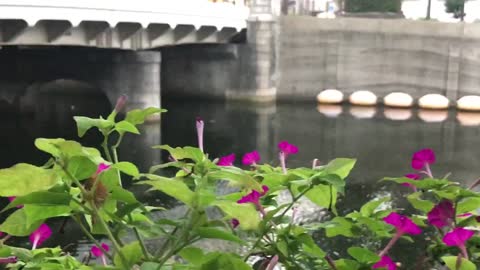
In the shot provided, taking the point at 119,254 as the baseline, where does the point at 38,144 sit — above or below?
above

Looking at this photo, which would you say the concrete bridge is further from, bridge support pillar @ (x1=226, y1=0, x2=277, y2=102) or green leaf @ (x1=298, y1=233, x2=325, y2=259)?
green leaf @ (x1=298, y1=233, x2=325, y2=259)

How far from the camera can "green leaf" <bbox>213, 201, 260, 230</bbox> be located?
117cm

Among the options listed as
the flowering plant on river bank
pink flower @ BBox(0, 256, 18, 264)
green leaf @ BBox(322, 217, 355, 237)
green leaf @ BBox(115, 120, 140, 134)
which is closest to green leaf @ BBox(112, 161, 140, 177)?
the flowering plant on river bank

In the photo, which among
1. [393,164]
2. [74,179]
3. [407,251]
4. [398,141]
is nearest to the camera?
[74,179]

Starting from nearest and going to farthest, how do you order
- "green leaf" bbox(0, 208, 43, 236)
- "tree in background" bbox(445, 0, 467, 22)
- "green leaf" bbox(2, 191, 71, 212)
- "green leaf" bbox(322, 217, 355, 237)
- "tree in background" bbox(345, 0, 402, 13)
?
"green leaf" bbox(2, 191, 71, 212)
"green leaf" bbox(0, 208, 43, 236)
"green leaf" bbox(322, 217, 355, 237)
"tree in background" bbox(345, 0, 402, 13)
"tree in background" bbox(445, 0, 467, 22)

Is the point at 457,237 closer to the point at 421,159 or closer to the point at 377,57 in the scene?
the point at 421,159

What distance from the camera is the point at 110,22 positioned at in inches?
615

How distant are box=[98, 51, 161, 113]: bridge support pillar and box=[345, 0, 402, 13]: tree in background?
1984cm

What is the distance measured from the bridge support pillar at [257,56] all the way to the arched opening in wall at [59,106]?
5766 mm

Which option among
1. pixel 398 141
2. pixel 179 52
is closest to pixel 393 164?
pixel 398 141

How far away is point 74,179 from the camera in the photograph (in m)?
1.19

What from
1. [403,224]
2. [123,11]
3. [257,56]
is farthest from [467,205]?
[257,56]

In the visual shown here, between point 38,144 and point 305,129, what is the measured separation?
18.7 m

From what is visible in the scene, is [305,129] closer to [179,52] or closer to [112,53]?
[112,53]
